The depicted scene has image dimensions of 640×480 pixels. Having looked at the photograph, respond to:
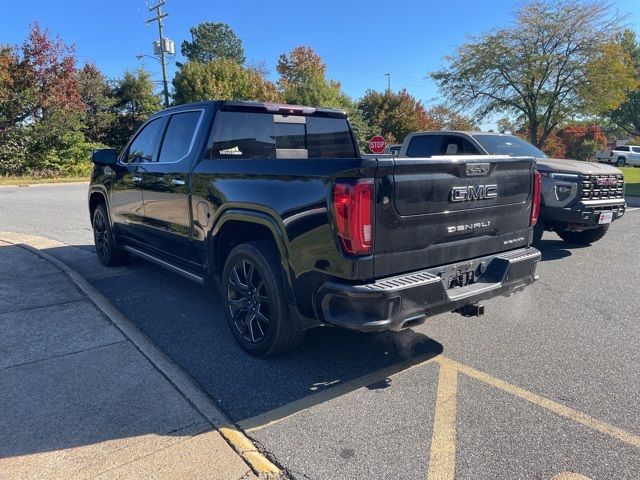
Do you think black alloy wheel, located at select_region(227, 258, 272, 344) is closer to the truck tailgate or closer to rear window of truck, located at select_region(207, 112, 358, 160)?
the truck tailgate

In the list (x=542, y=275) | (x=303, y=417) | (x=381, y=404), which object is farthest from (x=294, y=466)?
(x=542, y=275)

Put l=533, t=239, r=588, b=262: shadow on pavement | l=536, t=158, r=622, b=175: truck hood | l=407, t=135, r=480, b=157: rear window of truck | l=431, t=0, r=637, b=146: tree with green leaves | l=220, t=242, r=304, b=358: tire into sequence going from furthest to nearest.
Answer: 1. l=431, t=0, r=637, b=146: tree with green leaves
2. l=407, t=135, r=480, b=157: rear window of truck
3. l=533, t=239, r=588, b=262: shadow on pavement
4. l=536, t=158, r=622, b=175: truck hood
5. l=220, t=242, r=304, b=358: tire

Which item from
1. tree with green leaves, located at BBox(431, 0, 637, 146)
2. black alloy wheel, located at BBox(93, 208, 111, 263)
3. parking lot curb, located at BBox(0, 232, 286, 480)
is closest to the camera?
parking lot curb, located at BBox(0, 232, 286, 480)

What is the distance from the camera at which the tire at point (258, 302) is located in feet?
11.0

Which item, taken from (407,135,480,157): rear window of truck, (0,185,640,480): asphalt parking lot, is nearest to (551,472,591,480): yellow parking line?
(0,185,640,480): asphalt parking lot

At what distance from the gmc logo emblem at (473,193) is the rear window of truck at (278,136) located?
188cm

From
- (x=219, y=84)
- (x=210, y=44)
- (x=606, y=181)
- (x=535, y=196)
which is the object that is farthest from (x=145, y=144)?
(x=210, y=44)

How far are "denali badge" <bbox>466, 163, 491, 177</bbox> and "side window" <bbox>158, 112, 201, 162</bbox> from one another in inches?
97.9

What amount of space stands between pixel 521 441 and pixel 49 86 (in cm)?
2729

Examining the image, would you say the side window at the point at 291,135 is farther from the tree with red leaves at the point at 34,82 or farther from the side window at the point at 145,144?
the tree with red leaves at the point at 34,82

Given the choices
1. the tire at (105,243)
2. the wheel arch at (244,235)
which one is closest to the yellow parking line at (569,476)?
the wheel arch at (244,235)

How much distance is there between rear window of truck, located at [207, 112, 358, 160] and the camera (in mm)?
4316

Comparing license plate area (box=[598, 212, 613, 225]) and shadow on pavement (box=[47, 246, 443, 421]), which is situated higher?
license plate area (box=[598, 212, 613, 225])

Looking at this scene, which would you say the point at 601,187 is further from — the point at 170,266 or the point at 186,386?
the point at 186,386
